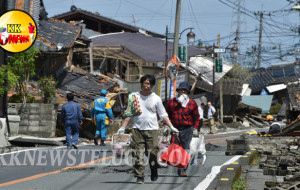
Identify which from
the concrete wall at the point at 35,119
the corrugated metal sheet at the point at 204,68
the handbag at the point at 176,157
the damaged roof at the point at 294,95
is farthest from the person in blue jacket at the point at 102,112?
the corrugated metal sheet at the point at 204,68

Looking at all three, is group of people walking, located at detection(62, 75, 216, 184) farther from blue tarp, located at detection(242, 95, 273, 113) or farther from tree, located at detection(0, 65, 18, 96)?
blue tarp, located at detection(242, 95, 273, 113)

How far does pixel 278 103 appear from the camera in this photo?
63.0 metres

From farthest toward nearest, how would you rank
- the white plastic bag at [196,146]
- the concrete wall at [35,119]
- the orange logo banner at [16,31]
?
the concrete wall at [35,119] < the orange logo banner at [16,31] < the white plastic bag at [196,146]

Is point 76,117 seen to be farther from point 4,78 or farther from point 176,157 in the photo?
point 176,157

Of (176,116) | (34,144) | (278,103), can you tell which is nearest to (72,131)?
(34,144)

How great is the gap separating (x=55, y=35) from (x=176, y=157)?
750 inches

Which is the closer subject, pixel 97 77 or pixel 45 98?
pixel 45 98

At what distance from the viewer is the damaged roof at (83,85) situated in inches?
947

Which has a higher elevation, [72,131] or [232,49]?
[232,49]

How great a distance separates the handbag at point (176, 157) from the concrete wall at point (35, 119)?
1064 centimetres

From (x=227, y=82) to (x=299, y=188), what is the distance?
141 ft

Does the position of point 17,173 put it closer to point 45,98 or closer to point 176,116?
point 176,116

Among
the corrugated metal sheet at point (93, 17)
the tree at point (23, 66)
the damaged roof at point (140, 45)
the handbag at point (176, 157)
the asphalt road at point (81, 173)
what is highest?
the corrugated metal sheet at point (93, 17)

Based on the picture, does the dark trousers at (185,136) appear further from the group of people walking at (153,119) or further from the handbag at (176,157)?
the handbag at (176,157)
